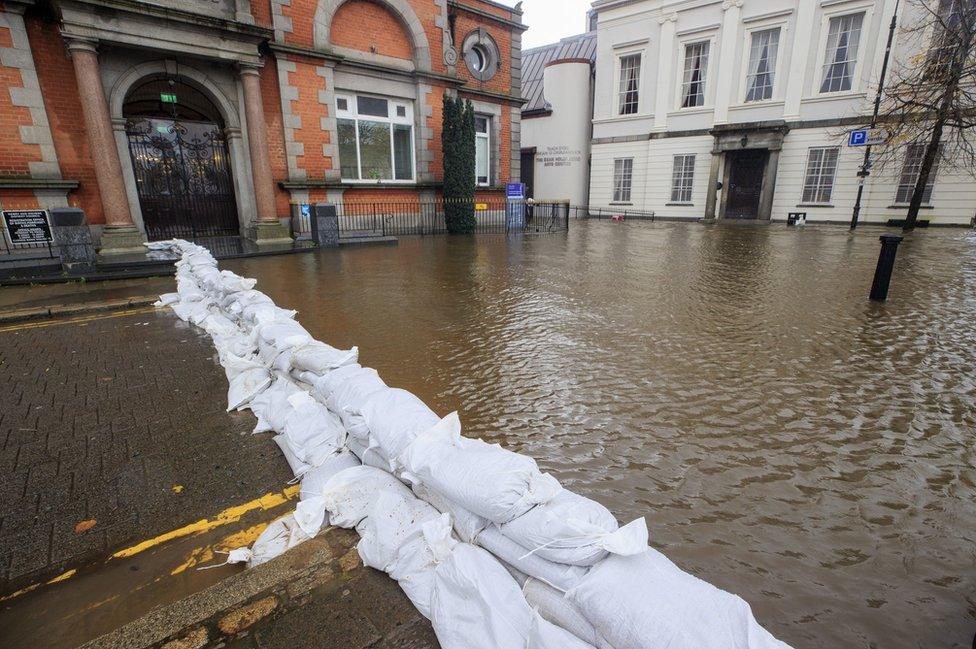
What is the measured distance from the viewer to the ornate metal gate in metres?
11.7

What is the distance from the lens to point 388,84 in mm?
13883

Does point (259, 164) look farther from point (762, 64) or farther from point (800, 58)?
point (800, 58)

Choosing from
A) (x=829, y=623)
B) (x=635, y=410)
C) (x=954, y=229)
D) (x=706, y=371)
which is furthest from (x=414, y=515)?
(x=954, y=229)

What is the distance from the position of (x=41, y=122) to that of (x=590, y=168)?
22.0 meters

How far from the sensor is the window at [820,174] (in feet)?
62.1

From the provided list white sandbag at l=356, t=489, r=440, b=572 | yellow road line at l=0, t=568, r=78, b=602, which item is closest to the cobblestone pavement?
yellow road line at l=0, t=568, r=78, b=602

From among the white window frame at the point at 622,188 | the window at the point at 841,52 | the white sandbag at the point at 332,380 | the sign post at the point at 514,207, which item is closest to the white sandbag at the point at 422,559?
the white sandbag at the point at 332,380

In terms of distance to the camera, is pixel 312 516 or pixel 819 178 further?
pixel 819 178

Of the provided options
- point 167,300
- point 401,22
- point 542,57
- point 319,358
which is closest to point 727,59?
point 542,57

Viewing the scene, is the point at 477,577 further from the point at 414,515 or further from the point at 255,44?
the point at 255,44

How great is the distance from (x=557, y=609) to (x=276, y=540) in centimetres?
124

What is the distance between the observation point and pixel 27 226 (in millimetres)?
8461

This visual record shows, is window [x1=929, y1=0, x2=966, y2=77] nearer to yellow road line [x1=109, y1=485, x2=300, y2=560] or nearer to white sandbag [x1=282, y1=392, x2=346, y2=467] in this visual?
white sandbag [x1=282, y1=392, x2=346, y2=467]

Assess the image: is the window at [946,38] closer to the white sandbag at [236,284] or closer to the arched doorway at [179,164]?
the white sandbag at [236,284]
